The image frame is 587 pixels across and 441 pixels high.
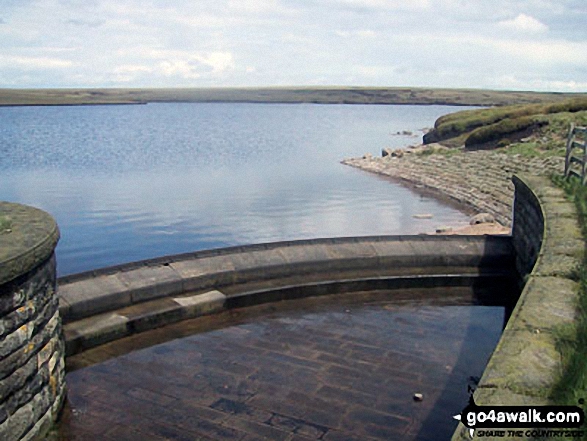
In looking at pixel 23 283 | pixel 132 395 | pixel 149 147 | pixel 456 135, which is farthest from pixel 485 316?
pixel 149 147

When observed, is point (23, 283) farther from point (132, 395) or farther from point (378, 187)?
point (378, 187)

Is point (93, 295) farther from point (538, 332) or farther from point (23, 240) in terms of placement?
point (538, 332)

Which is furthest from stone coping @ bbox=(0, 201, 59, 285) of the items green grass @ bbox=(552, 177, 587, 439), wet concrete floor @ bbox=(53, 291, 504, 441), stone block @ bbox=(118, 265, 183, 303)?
green grass @ bbox=(552, 177, 587, 439)

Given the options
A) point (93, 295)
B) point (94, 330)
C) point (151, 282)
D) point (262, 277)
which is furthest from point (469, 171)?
point (94, 330)

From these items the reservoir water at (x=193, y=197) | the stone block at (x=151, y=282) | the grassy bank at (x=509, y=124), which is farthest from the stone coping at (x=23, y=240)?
the grassy bank at (x=509, y=124)

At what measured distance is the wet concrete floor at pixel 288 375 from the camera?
5770 millimetres

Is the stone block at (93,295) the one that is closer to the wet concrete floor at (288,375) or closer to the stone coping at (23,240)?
the wet concrete floor at (288,375)

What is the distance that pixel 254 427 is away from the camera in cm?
573

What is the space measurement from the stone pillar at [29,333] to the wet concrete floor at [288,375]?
1.45ft

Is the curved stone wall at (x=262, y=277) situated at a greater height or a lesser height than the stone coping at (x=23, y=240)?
lesser

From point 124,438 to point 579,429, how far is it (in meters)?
3.86

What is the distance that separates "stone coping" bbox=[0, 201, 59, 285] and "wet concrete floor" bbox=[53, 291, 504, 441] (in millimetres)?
1686

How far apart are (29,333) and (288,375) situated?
2.78 meters

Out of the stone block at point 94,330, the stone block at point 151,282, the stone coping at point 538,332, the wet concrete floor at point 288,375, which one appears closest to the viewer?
the stone coping at point 538,332
